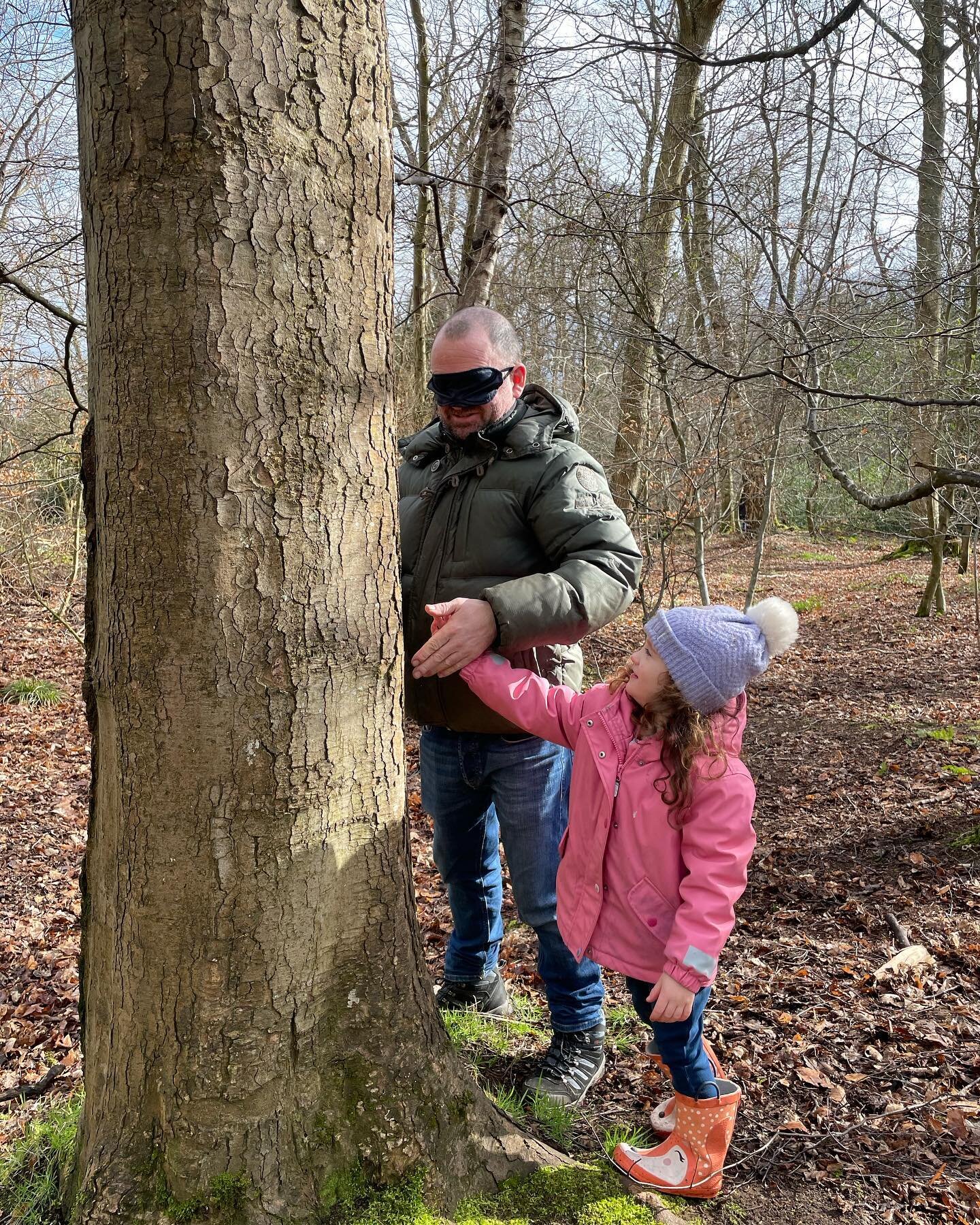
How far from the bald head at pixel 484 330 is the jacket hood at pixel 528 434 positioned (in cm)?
16

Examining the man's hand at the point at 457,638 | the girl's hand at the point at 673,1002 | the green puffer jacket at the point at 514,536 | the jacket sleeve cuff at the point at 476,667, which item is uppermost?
the green puffer jacket at the point at 514,536

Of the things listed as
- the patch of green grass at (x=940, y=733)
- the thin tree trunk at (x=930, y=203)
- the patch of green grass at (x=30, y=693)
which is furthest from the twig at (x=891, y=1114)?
the patch of green grass at (x=30, y=693)

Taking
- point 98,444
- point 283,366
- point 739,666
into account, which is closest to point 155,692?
point 98,444

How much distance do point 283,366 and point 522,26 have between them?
15.7 feet

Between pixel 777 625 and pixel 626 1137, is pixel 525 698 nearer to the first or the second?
pixel 777 625

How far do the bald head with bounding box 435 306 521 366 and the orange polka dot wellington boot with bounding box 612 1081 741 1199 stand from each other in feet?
6.55

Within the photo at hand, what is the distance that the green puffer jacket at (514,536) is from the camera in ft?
7.56

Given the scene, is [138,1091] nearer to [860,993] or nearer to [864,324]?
[860,993]

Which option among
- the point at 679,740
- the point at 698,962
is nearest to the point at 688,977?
the point at 698,962

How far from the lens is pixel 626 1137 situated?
7.64 ft

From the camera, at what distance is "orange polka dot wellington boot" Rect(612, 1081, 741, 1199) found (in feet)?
6.78

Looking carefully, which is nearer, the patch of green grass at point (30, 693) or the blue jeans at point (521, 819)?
the blue jeans at point (521, 819)

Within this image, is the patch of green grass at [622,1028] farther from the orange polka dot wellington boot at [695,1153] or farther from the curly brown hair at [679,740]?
the curly brown hair at [679,740]

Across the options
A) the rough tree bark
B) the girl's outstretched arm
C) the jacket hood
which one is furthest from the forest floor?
the rough tree bark
